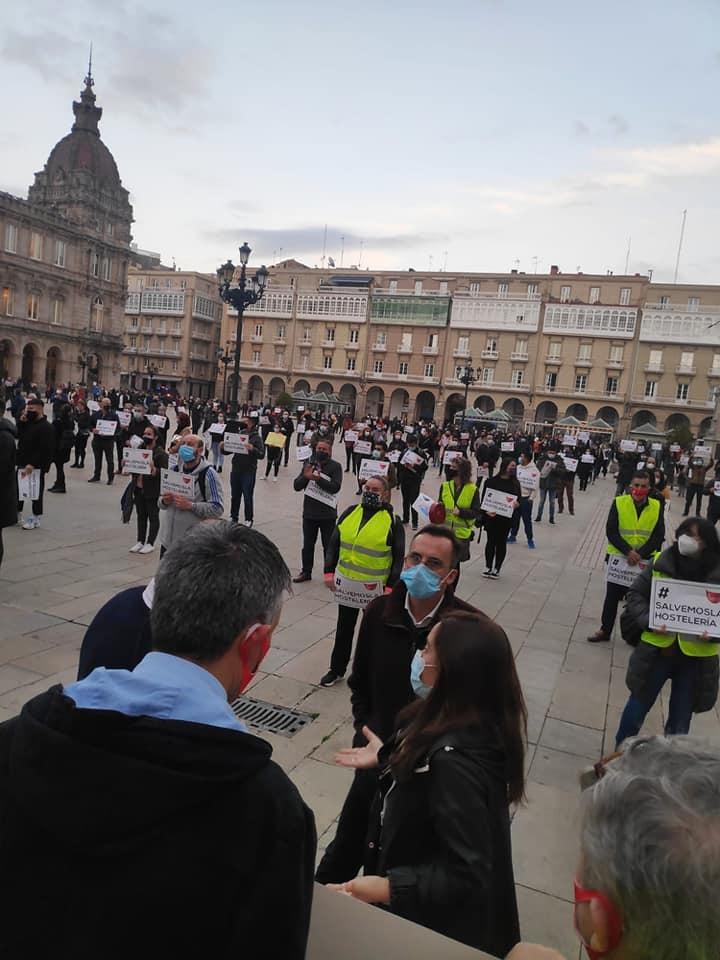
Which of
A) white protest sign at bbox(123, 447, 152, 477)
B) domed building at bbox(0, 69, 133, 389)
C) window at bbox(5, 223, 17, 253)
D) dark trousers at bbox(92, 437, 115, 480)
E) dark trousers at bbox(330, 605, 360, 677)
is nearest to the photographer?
dark trousers at bbox(330, 605, 360, 677)

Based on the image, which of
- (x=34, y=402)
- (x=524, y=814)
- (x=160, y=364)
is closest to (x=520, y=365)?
(x=160, y=364)

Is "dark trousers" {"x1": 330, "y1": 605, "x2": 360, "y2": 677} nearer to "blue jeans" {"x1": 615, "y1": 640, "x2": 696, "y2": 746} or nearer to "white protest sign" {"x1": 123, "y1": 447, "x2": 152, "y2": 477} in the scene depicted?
"blue jeans" {"x1": 615, "y1": 640, "x2": 696, "y2": 746}

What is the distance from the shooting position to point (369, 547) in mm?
5141

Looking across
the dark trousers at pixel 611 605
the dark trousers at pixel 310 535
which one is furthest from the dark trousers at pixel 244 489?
the dark trousers at pixel 611 605

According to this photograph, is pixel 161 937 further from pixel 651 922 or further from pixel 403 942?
pixel 651 922

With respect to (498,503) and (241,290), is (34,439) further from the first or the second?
(241,290)

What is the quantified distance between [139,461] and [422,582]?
6502 millimetres

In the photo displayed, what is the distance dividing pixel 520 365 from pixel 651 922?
61514 mm

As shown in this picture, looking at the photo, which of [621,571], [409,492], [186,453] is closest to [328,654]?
[186,453]

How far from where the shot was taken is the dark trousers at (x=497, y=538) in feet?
31.4

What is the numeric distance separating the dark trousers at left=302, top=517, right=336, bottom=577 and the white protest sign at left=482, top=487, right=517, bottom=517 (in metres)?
2.35

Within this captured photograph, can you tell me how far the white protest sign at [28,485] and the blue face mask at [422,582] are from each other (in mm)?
7600

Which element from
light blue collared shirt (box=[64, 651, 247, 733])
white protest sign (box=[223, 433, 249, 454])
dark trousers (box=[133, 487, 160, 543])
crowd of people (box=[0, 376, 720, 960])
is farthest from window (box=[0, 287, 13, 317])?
light blue collared shirt (box=[64, 651, 247, 733])

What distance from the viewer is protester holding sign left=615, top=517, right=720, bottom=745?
A: 4.29m
